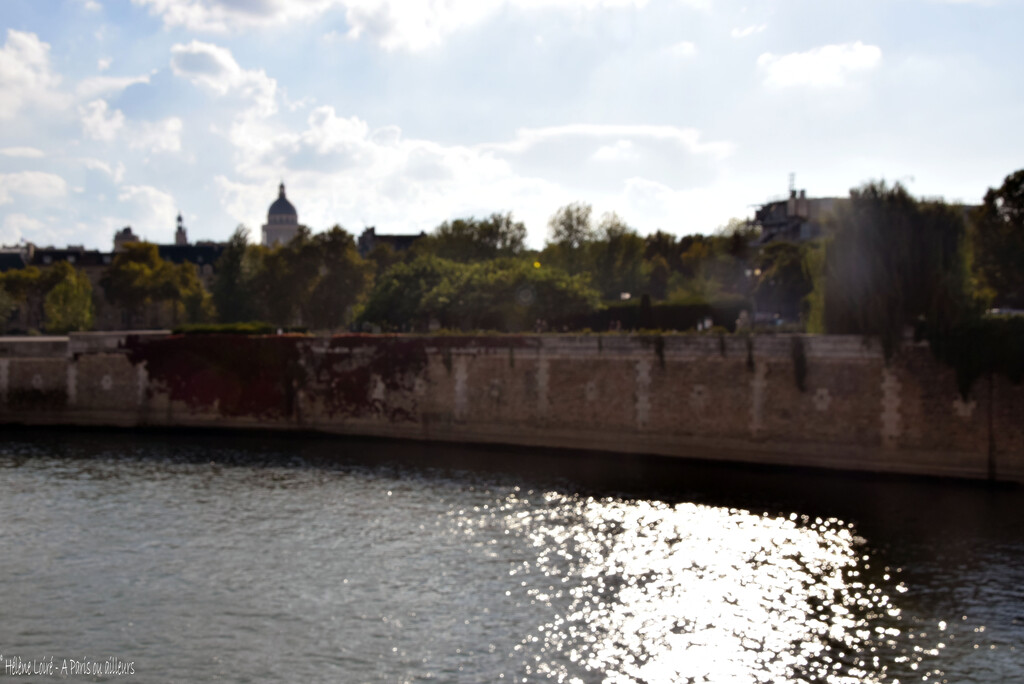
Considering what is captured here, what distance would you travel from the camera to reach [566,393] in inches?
1522

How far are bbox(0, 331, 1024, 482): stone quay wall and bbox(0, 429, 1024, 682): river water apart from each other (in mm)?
1778

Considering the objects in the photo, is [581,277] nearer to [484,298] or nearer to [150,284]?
[484,298]

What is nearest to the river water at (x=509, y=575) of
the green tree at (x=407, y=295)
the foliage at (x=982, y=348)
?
the foliage at (x=982, y=348)

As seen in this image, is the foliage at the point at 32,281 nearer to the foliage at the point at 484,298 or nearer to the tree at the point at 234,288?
the tree at the point at 234,288

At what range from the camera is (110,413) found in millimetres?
46031

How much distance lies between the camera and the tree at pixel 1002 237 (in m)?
47.8

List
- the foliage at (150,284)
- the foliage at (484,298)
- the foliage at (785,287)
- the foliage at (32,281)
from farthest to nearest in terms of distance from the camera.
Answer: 1. the foliage at (32,281)
2. the foliage at (150,284)
3. the foliage at (785,287)
4. the foliage at (484,298)

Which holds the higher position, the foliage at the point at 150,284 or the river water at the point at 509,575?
the foliage at the point at 150,284

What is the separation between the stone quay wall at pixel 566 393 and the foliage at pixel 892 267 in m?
1.11

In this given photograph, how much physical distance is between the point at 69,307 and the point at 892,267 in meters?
71.9

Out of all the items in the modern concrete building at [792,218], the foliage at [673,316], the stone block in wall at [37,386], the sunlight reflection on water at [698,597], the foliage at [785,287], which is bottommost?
the sunlight reflection on water at [698,597]

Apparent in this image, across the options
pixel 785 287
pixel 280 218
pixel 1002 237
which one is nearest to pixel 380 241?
pixel 280 218

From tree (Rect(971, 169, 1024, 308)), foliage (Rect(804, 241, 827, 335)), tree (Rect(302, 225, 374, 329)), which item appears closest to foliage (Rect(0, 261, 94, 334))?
tree (Rect(302, 225, 374, 329))

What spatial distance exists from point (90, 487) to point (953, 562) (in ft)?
84.3
